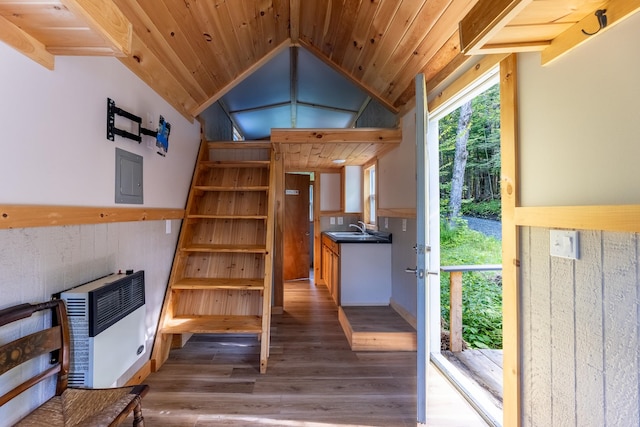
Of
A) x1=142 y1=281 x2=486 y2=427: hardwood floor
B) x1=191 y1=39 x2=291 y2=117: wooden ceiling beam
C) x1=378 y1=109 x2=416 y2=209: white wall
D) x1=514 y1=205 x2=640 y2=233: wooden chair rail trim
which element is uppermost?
x1=191 y1=39 x2=291 y2=117: wooden ceiling beam

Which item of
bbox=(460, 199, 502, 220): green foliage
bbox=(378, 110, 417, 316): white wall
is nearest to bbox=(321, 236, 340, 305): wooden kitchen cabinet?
bbox=(378, 110, 417, 316): white wall

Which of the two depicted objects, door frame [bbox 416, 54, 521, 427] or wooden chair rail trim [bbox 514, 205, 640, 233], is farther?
door frame [bbox 416, 54, 521, 427]

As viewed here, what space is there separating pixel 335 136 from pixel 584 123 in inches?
86.3

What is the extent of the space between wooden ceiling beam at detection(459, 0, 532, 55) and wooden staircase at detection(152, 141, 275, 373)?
214 centimetres

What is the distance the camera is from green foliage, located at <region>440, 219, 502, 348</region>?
3363mm

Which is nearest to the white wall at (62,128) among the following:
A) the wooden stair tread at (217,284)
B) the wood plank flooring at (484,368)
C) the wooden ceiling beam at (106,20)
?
the wooden ceiling beam at (106,20)

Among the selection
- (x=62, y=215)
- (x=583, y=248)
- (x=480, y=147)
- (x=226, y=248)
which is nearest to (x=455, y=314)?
(x=583, y=248)

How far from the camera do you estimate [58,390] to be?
132 centimetres

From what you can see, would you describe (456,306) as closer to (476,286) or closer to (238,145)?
(476,286)

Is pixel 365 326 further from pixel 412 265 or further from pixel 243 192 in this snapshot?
pixel 243 192

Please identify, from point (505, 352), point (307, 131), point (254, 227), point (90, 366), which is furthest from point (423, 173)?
point (90, 366)

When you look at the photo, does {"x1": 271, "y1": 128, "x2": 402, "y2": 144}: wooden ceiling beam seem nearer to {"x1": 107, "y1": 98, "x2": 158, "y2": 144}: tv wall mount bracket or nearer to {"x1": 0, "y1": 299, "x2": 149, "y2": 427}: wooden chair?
{"x1": 107, "y1": 98, "x2": 158, "y2": 144}: tv wall mount bracket

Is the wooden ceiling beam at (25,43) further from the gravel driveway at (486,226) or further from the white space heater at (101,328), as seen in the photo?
the gravel driveway at (486,226)

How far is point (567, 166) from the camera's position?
3.88 ft
